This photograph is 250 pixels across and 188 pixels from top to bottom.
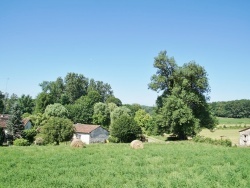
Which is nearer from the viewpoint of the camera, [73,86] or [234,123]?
[73,86]

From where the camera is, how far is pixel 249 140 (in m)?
59.0

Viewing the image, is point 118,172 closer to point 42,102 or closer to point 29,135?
point 29,135

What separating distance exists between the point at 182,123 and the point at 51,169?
37790 mm

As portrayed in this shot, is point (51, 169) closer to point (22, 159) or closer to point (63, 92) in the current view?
point (22, 159)

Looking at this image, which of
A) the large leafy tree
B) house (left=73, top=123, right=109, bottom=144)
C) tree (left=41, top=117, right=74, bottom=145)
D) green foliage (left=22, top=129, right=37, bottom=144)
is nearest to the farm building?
the large leafy tree

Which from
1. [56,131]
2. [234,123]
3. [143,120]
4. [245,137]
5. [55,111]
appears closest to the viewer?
[56,131]

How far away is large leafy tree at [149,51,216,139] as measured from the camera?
5234cm

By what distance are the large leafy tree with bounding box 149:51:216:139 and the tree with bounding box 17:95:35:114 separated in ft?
206

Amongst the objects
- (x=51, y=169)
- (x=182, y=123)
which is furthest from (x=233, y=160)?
(x=182, y=123)

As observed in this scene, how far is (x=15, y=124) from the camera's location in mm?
56094

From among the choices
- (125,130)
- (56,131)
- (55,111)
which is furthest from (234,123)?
(56,131)

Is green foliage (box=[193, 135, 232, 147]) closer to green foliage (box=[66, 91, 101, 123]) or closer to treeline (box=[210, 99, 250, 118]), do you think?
green foliage (box=[66, 91, 101, 123])

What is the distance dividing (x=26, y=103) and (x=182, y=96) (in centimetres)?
7059

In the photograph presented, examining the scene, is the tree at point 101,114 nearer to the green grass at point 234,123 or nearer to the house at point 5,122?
Answer: the house at point 5,122
